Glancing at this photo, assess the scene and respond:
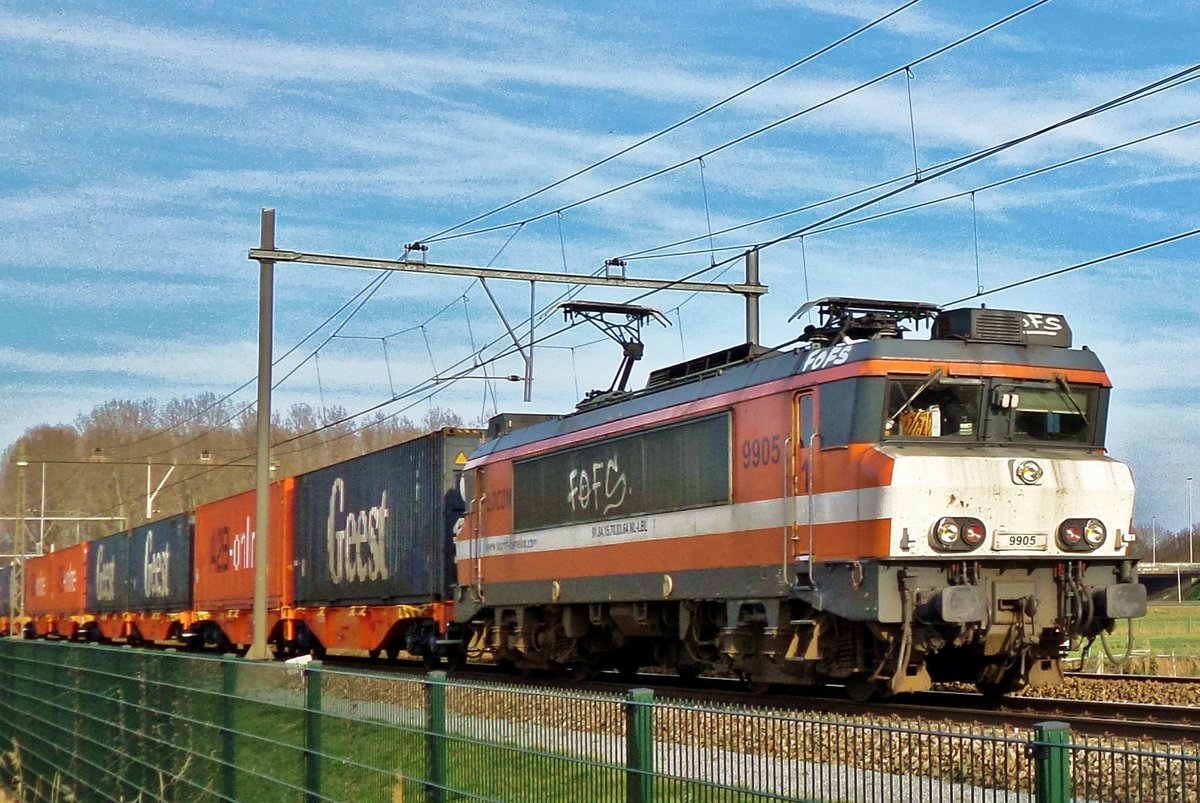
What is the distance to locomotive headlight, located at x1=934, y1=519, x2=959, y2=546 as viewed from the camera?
13.2 metres

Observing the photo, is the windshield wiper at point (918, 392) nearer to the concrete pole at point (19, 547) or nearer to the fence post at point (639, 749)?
the fence post at point (639, 749)

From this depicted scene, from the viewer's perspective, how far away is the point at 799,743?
5.46 meters

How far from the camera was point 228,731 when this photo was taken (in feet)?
31.6

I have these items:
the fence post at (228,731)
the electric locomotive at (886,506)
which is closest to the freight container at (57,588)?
the electric locomotive at (886,506)

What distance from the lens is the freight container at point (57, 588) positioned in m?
53.5

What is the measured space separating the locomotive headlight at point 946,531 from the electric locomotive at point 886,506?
0.02 meters

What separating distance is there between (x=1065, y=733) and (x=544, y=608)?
16.1 metres

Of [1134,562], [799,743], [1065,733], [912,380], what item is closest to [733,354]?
[912,380]

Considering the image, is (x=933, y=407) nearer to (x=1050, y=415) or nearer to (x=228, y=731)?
(x=1050, y=415)

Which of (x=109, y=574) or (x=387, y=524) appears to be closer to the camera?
(x=387, y=524)

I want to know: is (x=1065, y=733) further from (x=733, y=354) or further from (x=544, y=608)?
(x=544, y=608)

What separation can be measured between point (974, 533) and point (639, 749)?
26.8 ft

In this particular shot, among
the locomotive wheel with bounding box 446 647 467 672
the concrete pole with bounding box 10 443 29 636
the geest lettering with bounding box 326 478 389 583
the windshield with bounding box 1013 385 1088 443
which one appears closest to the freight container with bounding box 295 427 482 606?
the geest lettering with bounding box 326 478 389 583

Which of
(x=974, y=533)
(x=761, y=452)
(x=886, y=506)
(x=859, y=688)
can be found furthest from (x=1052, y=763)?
(x=761, y=452)
